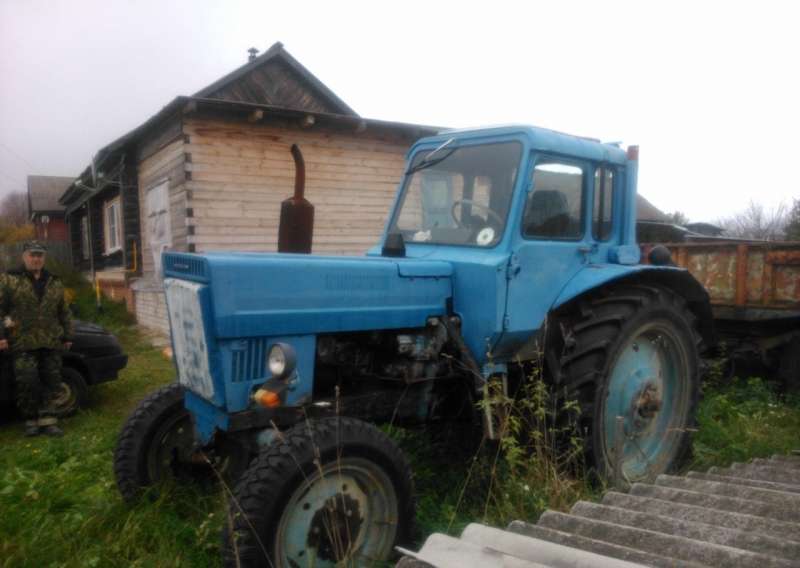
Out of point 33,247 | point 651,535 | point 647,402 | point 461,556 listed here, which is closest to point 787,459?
point 647,402

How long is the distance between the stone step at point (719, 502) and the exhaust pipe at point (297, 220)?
2.16 m

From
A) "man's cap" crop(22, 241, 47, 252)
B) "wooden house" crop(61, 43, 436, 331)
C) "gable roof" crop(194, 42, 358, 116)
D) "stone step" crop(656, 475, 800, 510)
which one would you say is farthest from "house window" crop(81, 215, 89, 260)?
"stone step" crop(656, 475, 800, 510)

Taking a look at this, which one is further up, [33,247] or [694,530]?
[33,247]

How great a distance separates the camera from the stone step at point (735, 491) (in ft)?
8.91

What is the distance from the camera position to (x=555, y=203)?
12.8ft

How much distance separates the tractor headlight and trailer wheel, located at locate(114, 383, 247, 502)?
30.5 inches

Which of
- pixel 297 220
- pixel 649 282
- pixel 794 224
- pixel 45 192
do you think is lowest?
pixel 649 282

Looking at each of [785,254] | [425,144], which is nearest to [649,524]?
[425,144]

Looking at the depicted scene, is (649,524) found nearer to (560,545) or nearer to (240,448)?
(560,545)

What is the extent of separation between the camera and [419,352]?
11.6 feet

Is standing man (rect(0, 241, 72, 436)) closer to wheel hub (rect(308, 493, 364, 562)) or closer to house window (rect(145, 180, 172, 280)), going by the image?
wheel hub (rect(308, 493, 364, 562))

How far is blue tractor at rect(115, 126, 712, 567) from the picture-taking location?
9.34 feet

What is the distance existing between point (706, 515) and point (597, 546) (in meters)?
0.64

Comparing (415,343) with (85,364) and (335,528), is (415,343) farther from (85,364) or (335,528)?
(85,364)
